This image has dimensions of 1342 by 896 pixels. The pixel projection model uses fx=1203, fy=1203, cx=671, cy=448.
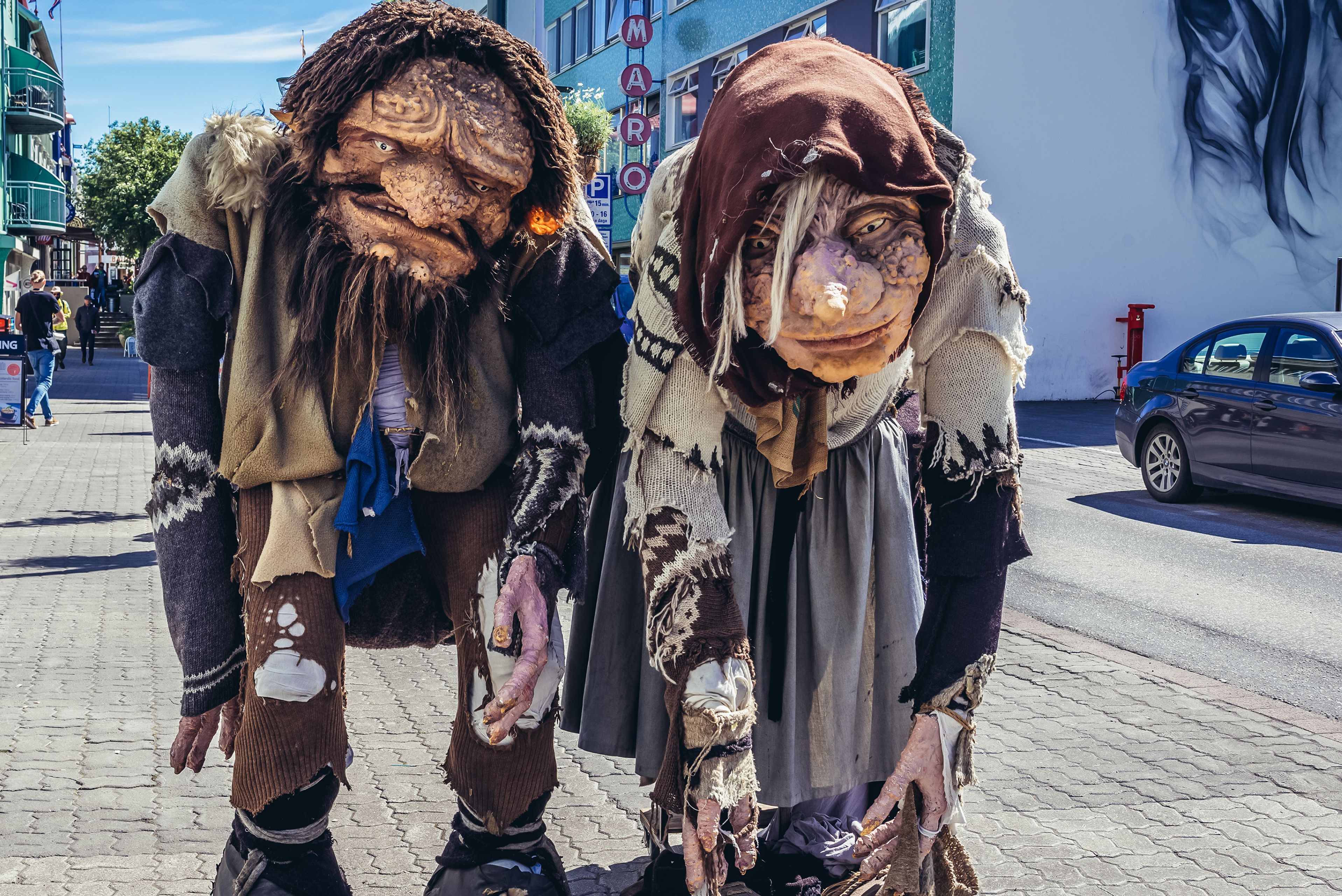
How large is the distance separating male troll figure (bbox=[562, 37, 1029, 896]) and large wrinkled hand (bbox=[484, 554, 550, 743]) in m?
0.20

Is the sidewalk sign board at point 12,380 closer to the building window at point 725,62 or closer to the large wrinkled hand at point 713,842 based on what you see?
the large wrinkled hand at point 713,842

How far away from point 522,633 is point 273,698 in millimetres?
437

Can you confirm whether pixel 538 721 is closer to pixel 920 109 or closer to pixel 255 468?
pixel 255 468

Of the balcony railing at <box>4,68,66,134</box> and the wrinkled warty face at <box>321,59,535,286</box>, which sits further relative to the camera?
the balcony railing at <box>4,68,66,134</box>

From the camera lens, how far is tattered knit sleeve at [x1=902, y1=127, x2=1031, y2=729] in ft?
6.75

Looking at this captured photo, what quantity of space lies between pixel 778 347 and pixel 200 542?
3.66ft

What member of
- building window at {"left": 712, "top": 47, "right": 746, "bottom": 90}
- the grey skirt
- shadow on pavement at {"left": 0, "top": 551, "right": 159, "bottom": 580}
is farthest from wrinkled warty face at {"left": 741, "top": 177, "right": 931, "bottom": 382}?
building window at {"left": 712, "top": 47, "right": 746, "bottom": 90}

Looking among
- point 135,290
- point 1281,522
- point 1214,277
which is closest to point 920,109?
point 135,290

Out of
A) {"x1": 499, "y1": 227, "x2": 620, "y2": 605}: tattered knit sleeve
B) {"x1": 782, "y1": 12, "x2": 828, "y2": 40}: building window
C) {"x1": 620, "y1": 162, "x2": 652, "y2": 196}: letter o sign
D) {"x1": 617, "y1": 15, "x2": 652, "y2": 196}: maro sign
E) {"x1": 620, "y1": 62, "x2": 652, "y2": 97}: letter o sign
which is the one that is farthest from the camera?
{"x1": 782, "y1": 12, "x2": 828, "y2": 40}: building window

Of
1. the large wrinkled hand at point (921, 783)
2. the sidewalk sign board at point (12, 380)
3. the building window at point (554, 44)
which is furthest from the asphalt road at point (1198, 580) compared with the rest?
the building window at point (554, 44)

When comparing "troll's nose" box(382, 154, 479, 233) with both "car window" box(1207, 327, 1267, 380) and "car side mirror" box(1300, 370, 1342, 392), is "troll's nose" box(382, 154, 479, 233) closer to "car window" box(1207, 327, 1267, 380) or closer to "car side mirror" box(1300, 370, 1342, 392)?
"car side mirror" box(1300, 370, 1342, 392)

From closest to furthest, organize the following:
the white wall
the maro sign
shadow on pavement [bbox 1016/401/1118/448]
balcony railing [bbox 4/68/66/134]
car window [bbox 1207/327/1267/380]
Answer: car window [bbox 1207/327/1267/380] < the maro sign < shadow on pavement [bbox 1016/401/1118/448] < the white wall < balcony railing [bbox 4/68/66/134]

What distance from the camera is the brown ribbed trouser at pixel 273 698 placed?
2072mm

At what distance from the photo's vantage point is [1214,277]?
20.8 metres
